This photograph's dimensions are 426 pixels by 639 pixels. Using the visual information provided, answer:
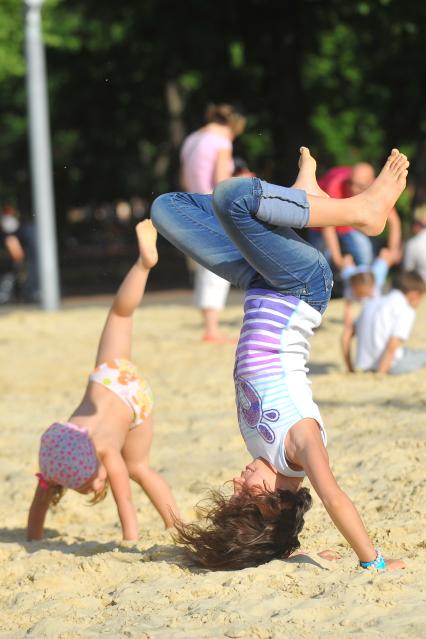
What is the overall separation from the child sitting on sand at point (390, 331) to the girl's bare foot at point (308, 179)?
435cm

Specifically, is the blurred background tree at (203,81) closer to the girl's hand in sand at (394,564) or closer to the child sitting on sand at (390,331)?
the child sitting on sand at (390,331)

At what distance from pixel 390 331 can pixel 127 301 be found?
3646 mm

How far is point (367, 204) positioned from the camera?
4.05 metres

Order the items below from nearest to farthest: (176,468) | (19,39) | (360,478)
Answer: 1. (360,478)
2. (176,468)
3. (19,39)

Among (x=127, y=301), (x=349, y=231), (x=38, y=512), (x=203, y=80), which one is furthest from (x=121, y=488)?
(x=203, y=80)

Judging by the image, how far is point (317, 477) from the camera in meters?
4.04

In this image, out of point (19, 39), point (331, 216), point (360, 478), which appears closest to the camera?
point (331, 216)

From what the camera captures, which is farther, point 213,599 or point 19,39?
point 19,39

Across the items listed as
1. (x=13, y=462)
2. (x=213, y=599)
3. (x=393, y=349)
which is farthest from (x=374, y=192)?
(x=393, y=349)

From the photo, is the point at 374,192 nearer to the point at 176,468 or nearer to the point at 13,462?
the point at 176,468

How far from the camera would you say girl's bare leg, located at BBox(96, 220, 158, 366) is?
521 centimetres

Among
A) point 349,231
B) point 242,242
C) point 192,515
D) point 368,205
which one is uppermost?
point 368,205

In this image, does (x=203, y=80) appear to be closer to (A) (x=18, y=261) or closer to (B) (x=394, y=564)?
(A) (x=18, y=261)

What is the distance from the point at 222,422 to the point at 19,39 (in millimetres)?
20735
